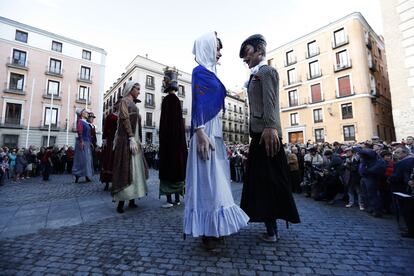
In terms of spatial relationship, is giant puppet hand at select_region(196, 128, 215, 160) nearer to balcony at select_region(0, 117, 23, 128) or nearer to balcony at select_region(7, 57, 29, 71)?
balcony at select_region(0, 117, 23, 128)

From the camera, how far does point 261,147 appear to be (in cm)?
249

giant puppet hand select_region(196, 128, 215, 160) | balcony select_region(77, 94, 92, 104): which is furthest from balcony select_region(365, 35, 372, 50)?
balcony select_region(77, 94, 92, 104)

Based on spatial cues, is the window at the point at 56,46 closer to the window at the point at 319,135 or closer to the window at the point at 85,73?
the window at the point at 85,73

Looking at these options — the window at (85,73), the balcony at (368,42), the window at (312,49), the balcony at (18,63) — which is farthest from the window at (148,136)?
the balcony at (368,42)

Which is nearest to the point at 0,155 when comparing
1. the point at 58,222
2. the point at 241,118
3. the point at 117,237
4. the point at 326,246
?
the point at 58,222

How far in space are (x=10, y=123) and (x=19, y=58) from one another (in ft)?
26.2

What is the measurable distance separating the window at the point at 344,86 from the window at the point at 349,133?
13.3 ft

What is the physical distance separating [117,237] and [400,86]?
54.6ft

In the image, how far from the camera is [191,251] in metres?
2.20

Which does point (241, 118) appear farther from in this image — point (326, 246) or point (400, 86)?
point (326, 246)

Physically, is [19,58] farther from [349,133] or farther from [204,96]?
[349,133]

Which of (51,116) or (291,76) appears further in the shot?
(291,76)

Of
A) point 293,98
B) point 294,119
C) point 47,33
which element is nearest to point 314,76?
point 293,98

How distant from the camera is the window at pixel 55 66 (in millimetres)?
26797
